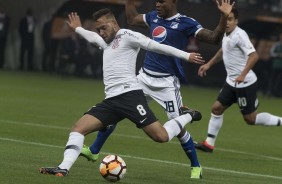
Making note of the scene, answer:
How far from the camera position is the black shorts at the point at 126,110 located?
12.6 m

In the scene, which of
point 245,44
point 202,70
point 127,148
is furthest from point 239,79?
point 127,148

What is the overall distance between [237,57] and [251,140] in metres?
2.55

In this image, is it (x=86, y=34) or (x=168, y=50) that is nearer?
(x=168, y=50)

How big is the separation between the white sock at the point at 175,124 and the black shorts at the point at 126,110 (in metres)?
0.29

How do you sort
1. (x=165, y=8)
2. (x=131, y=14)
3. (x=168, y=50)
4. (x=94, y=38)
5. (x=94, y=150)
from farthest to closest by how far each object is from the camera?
(x=131, y=14) → (x=94, y=150) → (x=165, y=8) → (x=94, y=38) → (x=168, y=50)

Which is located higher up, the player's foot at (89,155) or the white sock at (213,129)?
the player's foot at (89,155)

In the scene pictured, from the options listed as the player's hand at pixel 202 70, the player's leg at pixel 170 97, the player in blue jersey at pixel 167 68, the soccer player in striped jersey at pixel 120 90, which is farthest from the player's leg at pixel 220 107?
the soccer player in striped jersey at pixel 120 90

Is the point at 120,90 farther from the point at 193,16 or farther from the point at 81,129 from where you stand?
the point at 193,16

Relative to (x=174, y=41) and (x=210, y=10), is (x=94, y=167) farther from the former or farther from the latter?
(x=210, y=10)

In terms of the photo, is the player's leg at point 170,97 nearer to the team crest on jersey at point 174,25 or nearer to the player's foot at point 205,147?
the team crest on jersey at point 174,25

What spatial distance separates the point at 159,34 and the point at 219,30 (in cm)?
136

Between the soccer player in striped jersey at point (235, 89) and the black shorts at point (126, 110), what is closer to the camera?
the black shorts at point (126, 110)

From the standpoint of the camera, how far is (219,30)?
12992mm

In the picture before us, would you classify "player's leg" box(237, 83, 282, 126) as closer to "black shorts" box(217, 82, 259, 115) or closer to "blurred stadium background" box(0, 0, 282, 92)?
"black shorts" box(217, 82, 259, 115)
